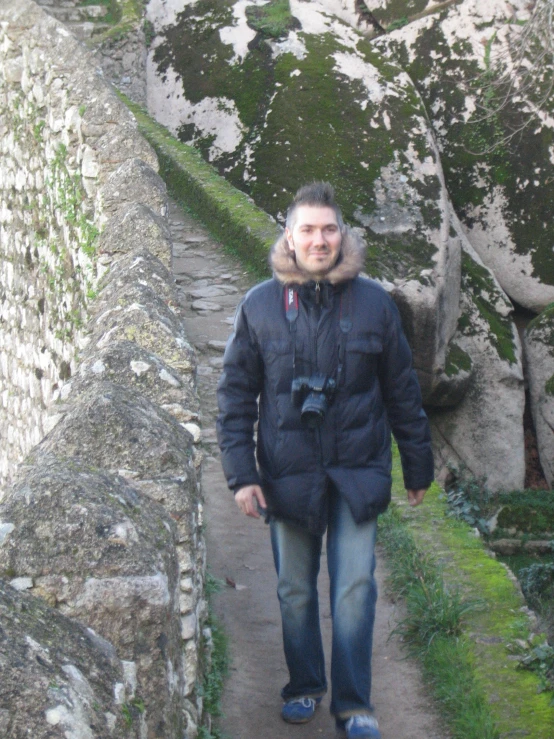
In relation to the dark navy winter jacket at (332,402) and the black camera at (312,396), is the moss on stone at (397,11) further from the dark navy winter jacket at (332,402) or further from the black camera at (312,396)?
the black camera at (312,396)

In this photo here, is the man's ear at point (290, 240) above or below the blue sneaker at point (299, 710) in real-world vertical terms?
above

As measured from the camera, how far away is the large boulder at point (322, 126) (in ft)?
30.7

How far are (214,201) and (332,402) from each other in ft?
20.1

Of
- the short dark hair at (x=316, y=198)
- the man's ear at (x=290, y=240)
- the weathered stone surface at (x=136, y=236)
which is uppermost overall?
the short dark hair at (x=316, y=198)

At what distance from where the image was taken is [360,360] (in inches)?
120

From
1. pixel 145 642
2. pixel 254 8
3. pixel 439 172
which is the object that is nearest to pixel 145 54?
pixel 254 8

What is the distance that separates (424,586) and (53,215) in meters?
3.87

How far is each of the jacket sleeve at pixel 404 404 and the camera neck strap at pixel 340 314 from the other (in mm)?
128

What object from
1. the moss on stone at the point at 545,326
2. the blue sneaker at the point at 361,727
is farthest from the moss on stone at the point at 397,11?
the blue sneaker at the point at 361,727

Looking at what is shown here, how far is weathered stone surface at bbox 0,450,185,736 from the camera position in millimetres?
1933

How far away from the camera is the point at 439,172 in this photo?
10.4 metres

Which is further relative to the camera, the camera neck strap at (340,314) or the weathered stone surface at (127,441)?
the camera neck strap at (340,314)

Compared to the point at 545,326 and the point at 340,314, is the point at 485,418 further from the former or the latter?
the point at 340,314

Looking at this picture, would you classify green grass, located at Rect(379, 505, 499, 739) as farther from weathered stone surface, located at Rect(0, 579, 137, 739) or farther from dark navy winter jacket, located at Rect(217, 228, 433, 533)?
weathered stone surface, located at Rect(0, 579, 137, 739)
